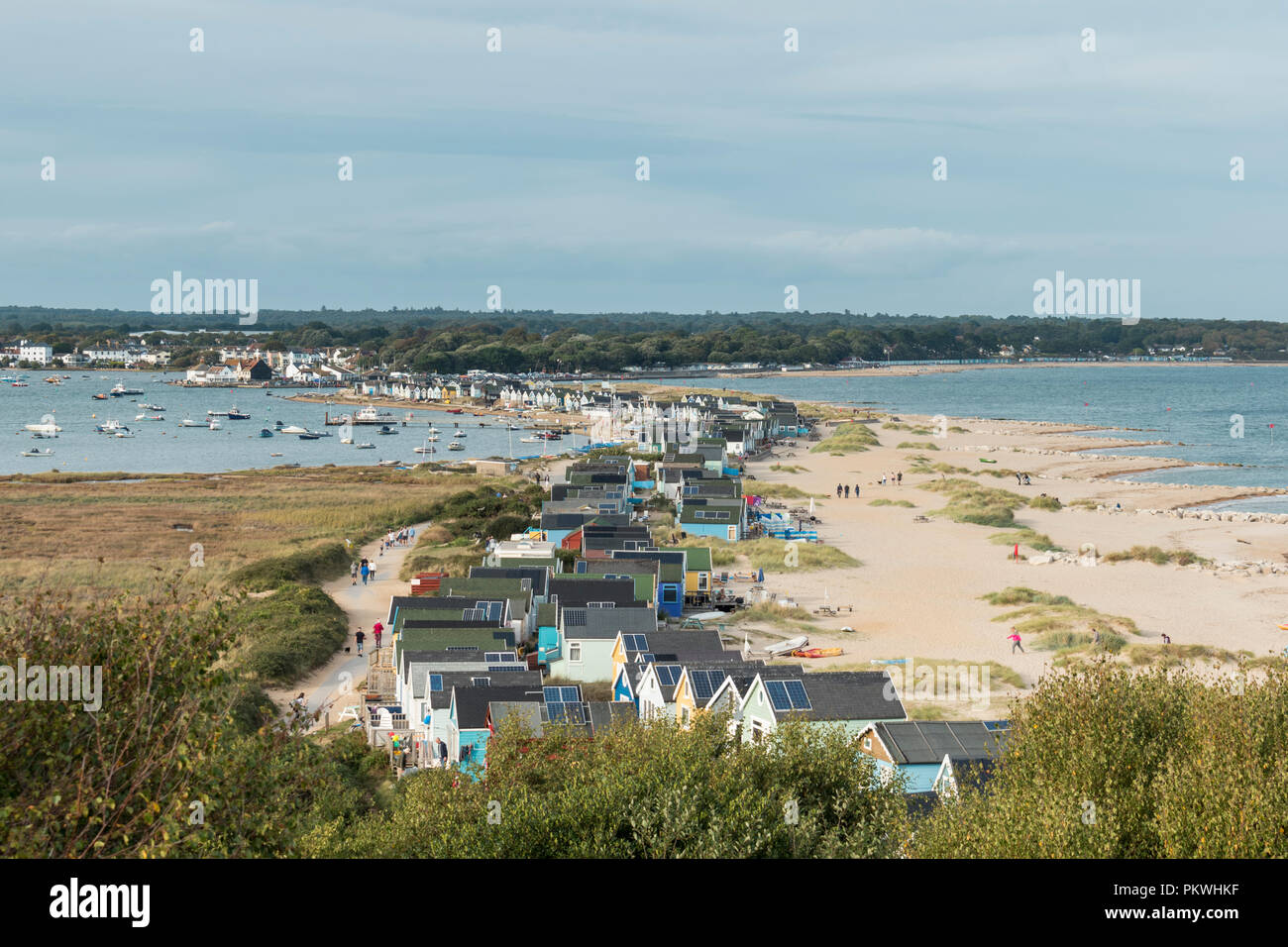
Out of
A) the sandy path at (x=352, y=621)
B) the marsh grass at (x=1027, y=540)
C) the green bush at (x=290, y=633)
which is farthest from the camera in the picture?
the marsh grass at (x=1027, y=540)

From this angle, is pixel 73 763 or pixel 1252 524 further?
pixel 1252 524

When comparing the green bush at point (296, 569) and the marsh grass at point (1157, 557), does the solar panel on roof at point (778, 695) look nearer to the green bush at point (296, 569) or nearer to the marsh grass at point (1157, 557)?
the green bush at point (296, 569)

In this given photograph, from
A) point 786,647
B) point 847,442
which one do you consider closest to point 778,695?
point 786,647

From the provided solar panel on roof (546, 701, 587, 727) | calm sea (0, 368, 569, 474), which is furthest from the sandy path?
calm sea (0, 368, 569, 474)

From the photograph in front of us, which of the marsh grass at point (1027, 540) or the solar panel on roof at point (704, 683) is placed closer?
the solar panel on roof at point (704, 683)

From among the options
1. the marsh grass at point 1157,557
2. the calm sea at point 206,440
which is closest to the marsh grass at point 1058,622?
the marsh grass at point 1157,557
